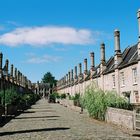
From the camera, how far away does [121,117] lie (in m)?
19.9

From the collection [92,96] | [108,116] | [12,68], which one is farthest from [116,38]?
[12,68]

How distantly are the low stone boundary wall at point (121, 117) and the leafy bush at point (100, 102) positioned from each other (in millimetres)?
902

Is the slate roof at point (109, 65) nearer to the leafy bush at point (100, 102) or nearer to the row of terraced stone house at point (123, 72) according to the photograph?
the row of terraced stone house at point (123, 72)

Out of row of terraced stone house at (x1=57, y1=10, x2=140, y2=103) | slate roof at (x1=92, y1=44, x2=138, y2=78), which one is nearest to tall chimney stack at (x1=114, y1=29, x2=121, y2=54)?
row of terraced stone house at (x1=57, y1=10, x2=140, y2=103)

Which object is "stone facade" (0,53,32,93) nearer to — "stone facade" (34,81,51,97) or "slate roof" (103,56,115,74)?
"slate roof" (103,56,115,74)

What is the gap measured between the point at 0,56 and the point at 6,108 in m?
29.9

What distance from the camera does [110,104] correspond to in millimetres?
24922

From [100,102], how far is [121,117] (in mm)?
5915

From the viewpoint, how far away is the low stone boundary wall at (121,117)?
58.7ft

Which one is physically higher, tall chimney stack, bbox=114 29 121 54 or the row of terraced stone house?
tall chimney stack, bbox=114 29 121 54

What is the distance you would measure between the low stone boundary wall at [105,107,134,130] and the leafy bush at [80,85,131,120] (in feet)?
2.96

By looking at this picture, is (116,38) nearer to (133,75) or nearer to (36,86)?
(133,75)

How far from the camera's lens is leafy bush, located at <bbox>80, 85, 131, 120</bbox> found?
2426cm

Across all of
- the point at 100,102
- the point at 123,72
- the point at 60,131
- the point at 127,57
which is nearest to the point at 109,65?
the point at 127,57
